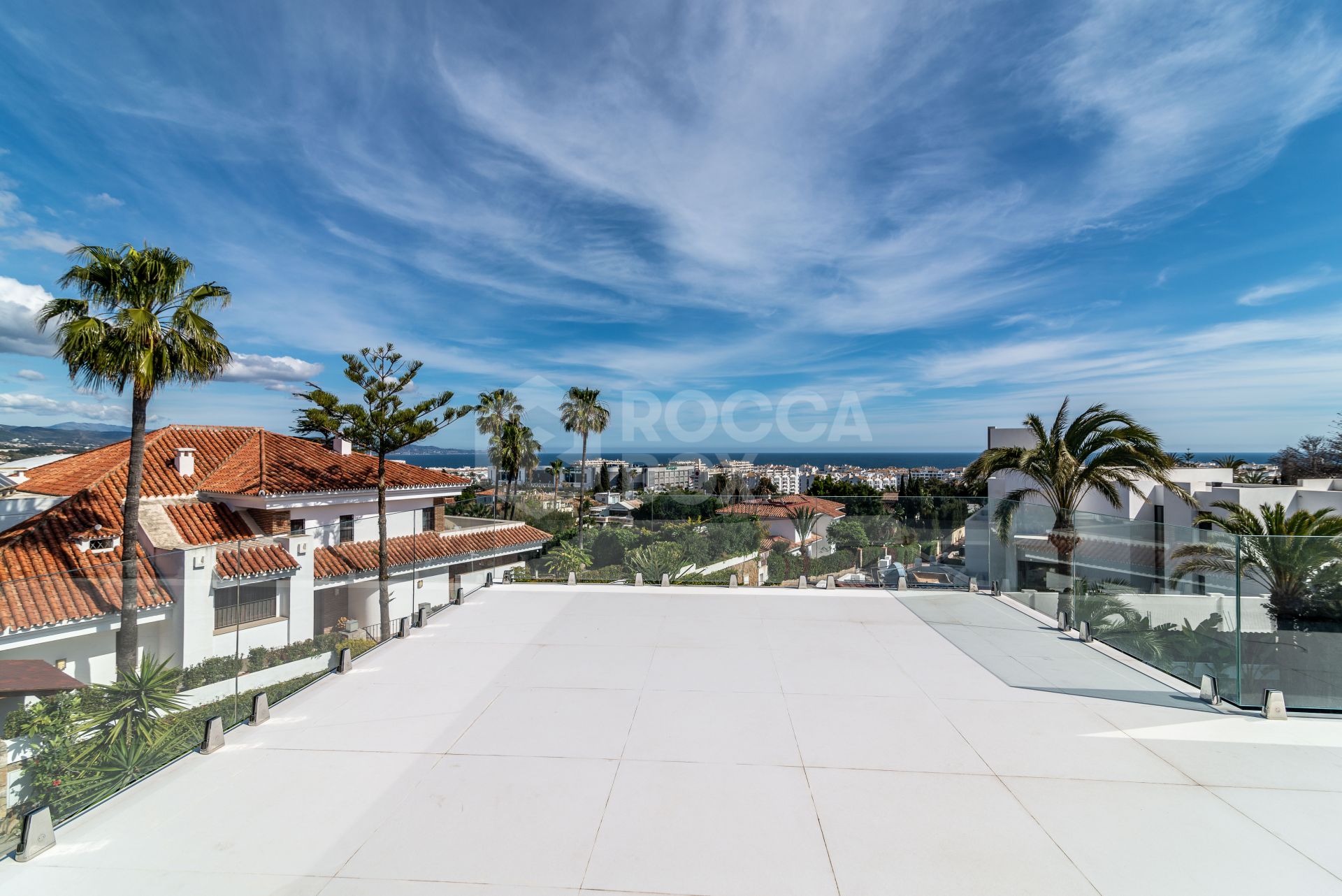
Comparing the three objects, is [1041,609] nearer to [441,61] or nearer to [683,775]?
[683,775]

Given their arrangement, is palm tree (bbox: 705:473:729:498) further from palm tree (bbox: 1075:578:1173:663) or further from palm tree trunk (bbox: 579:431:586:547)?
palm tree (bbox: 1075:578:1173:663)

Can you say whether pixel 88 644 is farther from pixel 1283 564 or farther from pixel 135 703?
pixel 1283 564

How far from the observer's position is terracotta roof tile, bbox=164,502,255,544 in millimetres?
11328

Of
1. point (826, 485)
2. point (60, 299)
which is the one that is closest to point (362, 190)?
point (60, 299)

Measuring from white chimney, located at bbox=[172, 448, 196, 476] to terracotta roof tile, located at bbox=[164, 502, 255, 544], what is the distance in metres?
1.27

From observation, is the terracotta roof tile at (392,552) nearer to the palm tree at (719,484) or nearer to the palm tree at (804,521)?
the palm tree at (804,521)

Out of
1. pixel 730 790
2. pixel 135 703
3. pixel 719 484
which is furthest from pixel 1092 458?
pixel 719 484

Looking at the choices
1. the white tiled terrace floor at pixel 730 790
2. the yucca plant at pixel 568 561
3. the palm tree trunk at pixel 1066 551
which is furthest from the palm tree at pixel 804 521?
the white tiled terrace floor at pixel 730 790

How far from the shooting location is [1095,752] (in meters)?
2.99

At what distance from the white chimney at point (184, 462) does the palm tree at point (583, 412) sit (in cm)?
1445

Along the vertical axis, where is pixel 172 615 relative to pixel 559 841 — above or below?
above

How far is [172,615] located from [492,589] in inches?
152

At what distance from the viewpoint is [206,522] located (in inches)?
469

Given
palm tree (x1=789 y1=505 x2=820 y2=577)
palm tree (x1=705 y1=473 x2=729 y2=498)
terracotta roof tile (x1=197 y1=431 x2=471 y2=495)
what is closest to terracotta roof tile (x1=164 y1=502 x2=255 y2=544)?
terracotta roof tile (x1=197 y1=431 x2=471 y2=495)
